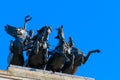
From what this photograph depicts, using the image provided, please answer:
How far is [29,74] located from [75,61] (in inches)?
125

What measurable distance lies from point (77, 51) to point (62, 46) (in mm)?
943

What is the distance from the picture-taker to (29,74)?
29.4 metres

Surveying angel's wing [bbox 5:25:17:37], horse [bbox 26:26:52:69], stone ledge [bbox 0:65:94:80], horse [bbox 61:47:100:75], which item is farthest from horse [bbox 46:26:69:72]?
angel's wing [bbox 5:25:17:37]

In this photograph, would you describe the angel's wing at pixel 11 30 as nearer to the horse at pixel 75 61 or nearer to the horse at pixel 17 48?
the horse at pixel 17 48

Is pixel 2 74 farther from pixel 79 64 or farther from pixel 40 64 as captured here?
pixel 79 64

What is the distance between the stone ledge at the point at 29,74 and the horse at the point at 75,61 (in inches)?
36.4

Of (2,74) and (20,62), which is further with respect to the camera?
(20,62)

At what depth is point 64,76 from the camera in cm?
3005

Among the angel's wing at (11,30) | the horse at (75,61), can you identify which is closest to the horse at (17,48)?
the angel's wing at (11,30)

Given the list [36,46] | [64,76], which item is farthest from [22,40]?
[64,76]

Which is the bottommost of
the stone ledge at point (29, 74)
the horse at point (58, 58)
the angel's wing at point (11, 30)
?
the stone ledge at point (29, 74)

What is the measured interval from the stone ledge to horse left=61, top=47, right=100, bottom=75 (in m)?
0.92

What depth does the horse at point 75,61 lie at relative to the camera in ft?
102

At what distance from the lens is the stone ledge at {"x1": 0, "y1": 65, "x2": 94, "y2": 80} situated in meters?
28.9
